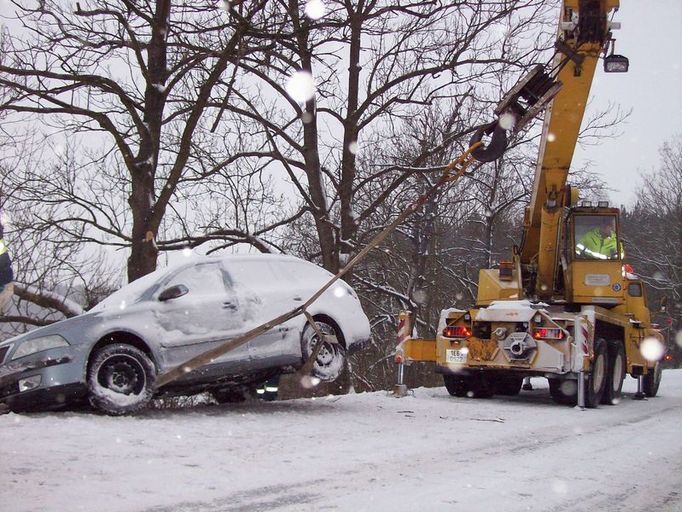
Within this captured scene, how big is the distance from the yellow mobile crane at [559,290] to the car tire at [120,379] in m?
4.90

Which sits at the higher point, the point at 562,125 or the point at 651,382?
the point at 562,125

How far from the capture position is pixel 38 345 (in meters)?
7.73

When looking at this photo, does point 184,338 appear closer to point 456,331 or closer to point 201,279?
point 201,279

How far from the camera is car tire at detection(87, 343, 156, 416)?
25.6 feet

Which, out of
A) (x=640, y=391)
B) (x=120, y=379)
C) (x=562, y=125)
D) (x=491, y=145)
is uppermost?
(x=562, y=125)

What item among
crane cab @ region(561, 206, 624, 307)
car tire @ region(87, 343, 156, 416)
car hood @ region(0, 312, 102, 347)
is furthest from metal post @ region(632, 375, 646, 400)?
car hood @ region(0, 312, 102, 347)

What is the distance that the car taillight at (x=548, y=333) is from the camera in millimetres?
11023

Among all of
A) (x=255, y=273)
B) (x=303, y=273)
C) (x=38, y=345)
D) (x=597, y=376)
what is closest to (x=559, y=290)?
(x=597, y=376)

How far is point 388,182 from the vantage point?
1833cm

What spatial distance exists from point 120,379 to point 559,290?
25.1ft

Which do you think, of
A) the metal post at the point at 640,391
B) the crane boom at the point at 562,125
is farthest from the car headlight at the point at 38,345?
the metal post at the point at 640,391

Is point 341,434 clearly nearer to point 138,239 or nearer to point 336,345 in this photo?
point 336,345

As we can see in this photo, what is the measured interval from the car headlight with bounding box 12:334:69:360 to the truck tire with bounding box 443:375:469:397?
6651 millimetres

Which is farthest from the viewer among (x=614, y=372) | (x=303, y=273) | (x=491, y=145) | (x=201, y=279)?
(x=614, y=372)
